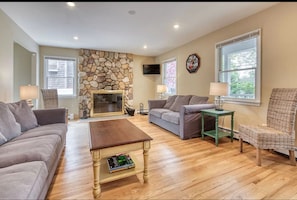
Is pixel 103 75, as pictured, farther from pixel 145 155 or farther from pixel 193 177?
pixel 193 177

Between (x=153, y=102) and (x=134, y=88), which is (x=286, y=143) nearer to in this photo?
(x=153, y=102)

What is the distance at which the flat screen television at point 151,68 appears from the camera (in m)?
6.58

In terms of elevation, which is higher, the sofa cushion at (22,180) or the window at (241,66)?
the window at (241,66)

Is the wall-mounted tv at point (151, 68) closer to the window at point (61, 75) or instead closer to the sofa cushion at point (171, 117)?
the window at point (61, 75)

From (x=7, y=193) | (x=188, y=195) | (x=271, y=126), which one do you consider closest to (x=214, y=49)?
(x=271, y=126)

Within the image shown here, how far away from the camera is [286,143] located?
2.20 metres

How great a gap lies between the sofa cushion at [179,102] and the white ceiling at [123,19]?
5.38 feet

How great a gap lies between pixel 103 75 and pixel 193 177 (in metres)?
5.05

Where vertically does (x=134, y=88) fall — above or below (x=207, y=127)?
above

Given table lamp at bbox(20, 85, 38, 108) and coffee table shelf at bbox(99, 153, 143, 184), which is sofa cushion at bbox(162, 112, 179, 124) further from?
table lamp at bbox(20, 85, 38, 108)

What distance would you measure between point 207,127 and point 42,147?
3.09 metres

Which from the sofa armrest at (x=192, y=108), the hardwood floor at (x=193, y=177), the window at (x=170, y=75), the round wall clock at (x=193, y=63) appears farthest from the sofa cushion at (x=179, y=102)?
the hardwood floor at (x=193, y=177)

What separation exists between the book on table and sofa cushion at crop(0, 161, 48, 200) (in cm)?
69

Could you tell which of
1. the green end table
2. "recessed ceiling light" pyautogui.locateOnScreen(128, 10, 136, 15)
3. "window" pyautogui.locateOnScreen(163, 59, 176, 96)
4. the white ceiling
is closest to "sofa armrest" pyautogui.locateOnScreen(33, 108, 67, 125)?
the white ceiling
